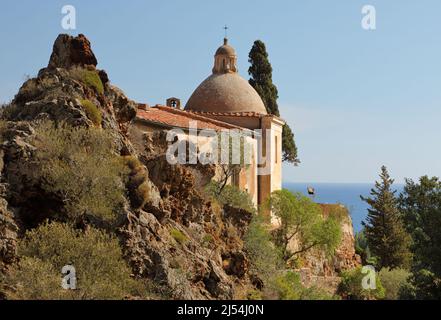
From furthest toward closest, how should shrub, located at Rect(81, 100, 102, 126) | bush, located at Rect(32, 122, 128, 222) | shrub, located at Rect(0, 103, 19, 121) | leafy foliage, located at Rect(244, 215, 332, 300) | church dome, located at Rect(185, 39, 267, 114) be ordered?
1. church dome, located at Rect(185, 39, 267, 114)
2. leafy foliage, located at Rect(244, 215, 332, 300)
3. shrub, located at Rect(0, 103, 19, 121)
4. shrub, located at Rect(81, 100, 102, 126)
5. bush, located at Rect(32, 122, 128, 222)

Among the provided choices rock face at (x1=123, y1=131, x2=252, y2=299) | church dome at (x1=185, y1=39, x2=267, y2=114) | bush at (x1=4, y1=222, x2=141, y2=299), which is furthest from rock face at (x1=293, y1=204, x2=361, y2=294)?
bush at (x1=4, y1=222, x2=141, y2=299)

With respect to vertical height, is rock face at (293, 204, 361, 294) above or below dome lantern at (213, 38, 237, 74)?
below

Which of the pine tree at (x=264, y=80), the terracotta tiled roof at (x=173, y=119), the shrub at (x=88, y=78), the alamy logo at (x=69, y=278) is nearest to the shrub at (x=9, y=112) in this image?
the shrub at (x=88, y=78)

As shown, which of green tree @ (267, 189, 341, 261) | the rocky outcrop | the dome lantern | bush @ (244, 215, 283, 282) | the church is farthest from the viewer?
the dome lantern

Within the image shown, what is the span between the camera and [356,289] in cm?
4128

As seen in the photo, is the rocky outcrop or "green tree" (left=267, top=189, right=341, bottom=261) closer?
the rocky outcrop

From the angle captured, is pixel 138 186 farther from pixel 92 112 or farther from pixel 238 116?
pixel 238 116

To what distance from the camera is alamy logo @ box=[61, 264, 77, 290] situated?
63.6ft

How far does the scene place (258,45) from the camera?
58.7m

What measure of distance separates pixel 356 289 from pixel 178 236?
19.1m

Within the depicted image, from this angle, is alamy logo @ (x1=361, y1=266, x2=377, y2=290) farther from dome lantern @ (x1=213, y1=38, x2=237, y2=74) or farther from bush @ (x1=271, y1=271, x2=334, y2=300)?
dome lantern @ (x1=213, y1=38, x2=237, y2=74)

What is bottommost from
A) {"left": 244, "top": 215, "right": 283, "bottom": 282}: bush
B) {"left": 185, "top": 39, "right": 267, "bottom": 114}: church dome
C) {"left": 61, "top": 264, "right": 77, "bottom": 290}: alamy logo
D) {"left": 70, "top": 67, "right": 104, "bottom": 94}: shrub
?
{"left": 61, "top": 264, "right": 77, "bottom": 290}: alamy logo

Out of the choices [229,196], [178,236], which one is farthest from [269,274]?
[178,236]

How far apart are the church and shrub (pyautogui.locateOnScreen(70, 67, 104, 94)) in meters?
11.3
